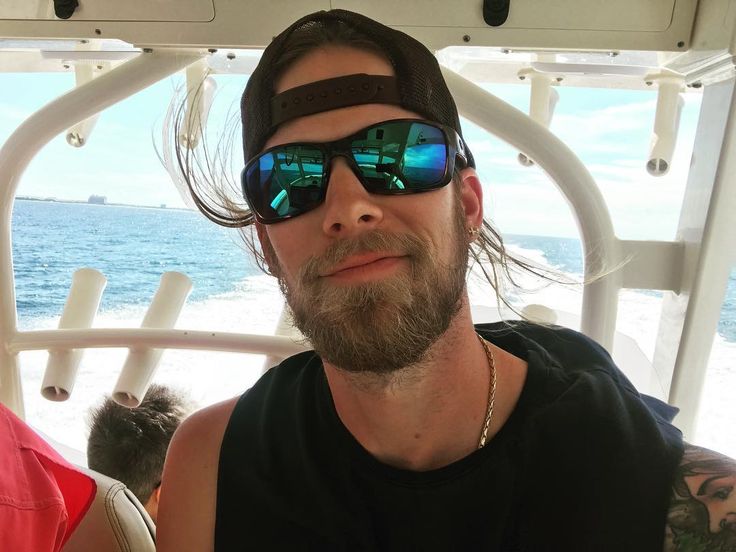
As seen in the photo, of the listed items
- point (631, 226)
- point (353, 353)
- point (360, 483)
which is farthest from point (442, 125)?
point (631, 226)

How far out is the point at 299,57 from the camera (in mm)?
1028

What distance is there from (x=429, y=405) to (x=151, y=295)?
22.6 m

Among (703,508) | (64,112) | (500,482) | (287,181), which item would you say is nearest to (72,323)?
(64,112)

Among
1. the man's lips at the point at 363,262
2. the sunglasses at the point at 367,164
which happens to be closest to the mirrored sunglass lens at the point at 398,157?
the sunglasses at the point at 367,164

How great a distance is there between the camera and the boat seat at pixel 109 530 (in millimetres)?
1112

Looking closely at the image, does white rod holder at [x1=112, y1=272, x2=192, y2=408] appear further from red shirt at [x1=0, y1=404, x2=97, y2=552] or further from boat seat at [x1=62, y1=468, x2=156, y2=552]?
red shirt at [x1=0, y1=404, x2=97, y2=552]

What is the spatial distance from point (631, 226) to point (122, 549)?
1276 inches

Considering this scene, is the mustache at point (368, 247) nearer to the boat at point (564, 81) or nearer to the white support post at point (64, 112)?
the boat at point (564, 81)

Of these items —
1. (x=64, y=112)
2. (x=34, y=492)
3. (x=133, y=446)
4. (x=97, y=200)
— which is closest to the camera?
(x=34, y=492)

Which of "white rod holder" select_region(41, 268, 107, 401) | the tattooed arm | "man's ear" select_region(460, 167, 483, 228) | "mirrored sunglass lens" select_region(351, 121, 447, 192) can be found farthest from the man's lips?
"white rod holder" select_region(41, 268, 107, 401)

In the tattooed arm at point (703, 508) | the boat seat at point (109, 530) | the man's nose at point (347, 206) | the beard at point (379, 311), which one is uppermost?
the man's nose at point (347, 206)

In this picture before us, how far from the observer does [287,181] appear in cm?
95

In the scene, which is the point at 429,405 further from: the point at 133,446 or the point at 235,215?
the point at 133,446

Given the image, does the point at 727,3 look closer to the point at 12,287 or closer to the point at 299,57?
the point at 299,57
